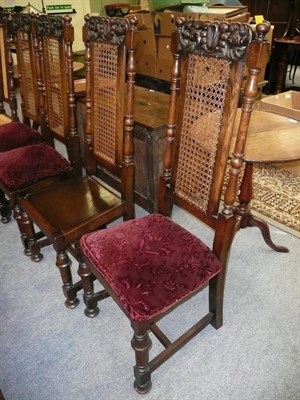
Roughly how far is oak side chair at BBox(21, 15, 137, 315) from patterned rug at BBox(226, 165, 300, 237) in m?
1.12

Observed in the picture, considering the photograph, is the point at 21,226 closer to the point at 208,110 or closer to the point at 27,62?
the point at 27,62

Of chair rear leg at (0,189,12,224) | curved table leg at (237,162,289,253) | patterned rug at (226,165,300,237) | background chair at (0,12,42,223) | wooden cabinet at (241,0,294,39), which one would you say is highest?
wooden cabinet at (241,0,294,39)

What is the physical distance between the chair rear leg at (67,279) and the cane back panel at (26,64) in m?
1.09

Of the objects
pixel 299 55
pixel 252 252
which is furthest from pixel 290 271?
pixel 299 55

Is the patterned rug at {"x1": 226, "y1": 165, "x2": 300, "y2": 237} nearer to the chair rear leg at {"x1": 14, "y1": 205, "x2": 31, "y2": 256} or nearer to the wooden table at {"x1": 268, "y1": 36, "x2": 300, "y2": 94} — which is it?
the chair rear leg at {"x1": 14, "y1": 205, "x2": 31, "y2": 256}

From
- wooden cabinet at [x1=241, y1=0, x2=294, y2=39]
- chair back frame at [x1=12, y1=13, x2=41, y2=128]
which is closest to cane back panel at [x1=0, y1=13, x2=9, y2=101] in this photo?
chair back frame at [x1=12, y1=13, x2=41, y2=128]

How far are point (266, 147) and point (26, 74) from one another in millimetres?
1604

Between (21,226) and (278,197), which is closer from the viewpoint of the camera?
(21,226)

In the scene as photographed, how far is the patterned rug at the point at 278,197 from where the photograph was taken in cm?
214

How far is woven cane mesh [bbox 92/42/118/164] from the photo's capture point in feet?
4.68

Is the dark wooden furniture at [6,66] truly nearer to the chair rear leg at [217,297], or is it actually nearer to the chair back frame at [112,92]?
the chair back frame at [112,92]

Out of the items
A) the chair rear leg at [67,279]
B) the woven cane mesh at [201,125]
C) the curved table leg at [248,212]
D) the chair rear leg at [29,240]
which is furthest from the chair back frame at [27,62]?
the curved table leg at [248,212]

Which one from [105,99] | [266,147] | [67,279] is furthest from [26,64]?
[266,147]

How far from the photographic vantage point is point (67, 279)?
1.50 m
